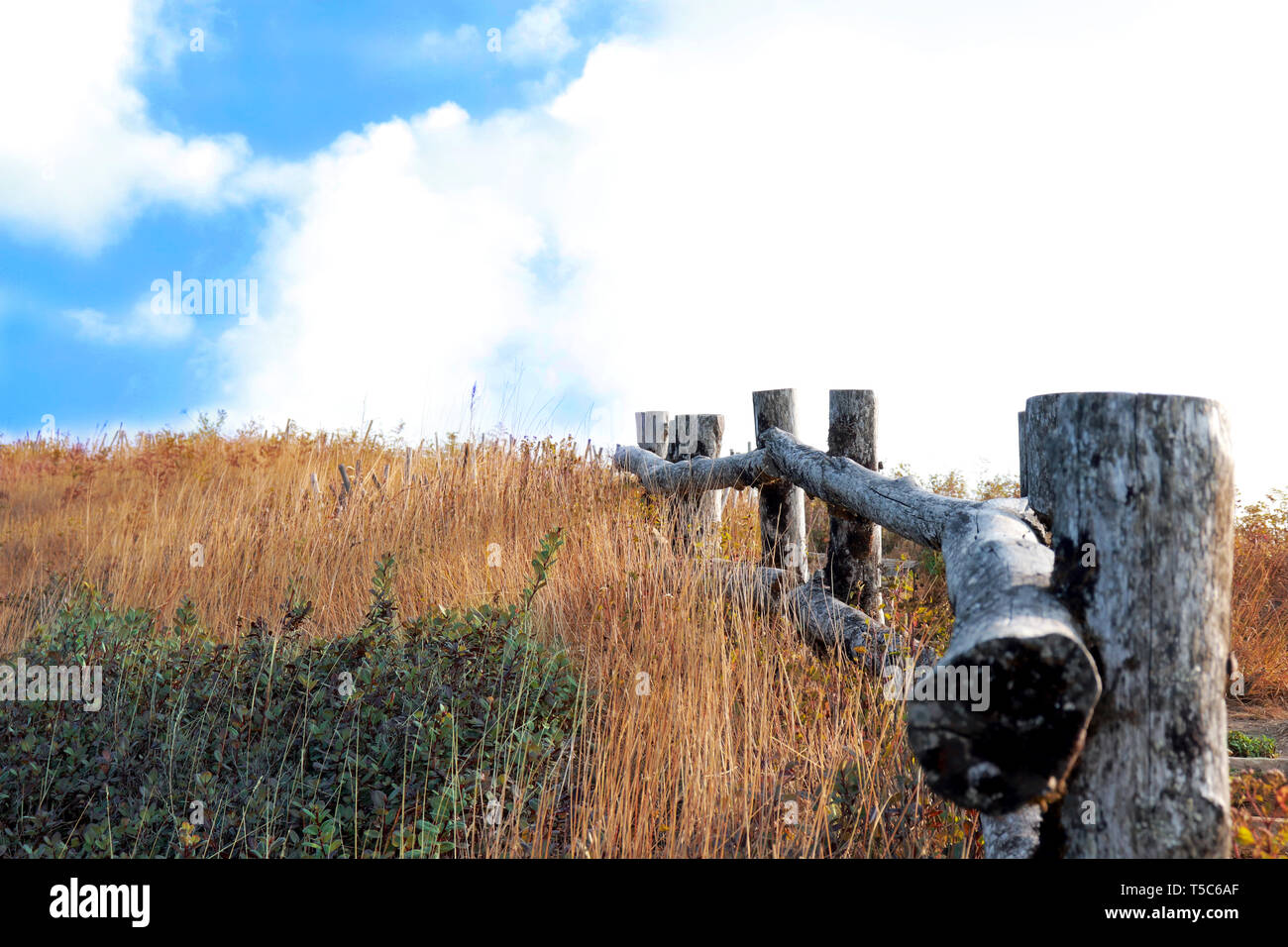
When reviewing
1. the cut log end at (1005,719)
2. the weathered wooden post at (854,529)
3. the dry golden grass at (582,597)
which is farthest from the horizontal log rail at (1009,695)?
the weathered wooden post at (854,529)

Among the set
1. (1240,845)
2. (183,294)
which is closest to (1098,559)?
(1240,845)

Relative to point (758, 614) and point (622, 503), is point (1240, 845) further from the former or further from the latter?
point (622, 503)

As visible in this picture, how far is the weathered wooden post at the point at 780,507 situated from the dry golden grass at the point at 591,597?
26cm

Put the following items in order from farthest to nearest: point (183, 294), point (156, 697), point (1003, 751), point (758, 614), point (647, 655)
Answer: point (183, 294)
point (758, 614)
point (156, 697)
point (647, 655)
point (1003, 751)

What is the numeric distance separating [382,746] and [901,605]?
3705 millimetres

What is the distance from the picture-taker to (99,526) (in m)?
9.12

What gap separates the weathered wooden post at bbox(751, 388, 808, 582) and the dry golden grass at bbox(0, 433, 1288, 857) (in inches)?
10.3

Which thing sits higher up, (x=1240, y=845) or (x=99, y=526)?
(x=99, y=526)

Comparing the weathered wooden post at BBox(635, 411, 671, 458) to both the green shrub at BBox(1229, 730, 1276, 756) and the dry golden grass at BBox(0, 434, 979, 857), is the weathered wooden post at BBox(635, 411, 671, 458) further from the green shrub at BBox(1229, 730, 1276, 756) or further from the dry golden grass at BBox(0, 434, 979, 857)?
the green shrub at BBox(1229, 730, 1276, 756)

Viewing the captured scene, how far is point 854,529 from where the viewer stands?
5367mm

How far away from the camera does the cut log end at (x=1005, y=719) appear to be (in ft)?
5.79

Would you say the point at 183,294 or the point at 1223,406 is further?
the point at 183,294

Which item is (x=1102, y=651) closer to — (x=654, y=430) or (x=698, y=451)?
(x=698, y=451)
